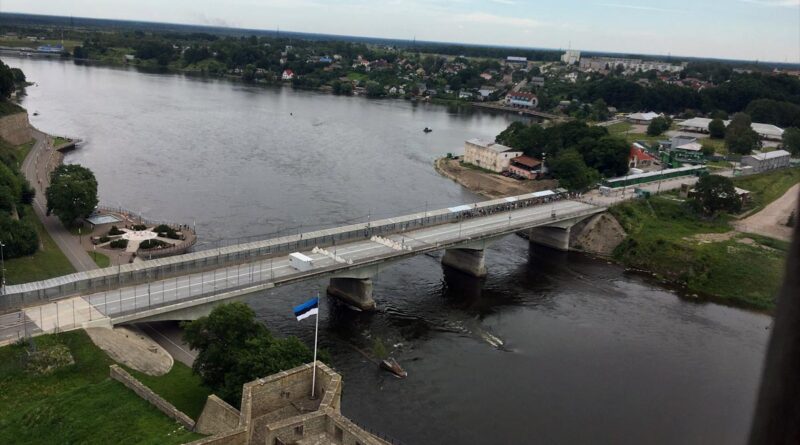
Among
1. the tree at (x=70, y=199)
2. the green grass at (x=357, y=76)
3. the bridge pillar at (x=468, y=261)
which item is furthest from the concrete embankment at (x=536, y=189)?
the green grass at (x=357, y=76)

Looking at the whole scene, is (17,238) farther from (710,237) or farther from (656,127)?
(656,127)

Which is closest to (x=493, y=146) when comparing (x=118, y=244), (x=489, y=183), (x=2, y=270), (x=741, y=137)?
(x=489, y=183)

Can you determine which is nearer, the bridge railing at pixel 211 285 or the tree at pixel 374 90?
the bridge railing at pixel 211 285

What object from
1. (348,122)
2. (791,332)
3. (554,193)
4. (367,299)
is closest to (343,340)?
(367,299)

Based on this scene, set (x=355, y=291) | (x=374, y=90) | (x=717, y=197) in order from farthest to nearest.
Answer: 1. (x=374, y=90)
2. (x=717, y=197)
3. (x=355, y=291)

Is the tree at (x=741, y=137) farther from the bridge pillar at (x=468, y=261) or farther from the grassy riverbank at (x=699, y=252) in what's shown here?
the bridge pillar at (x=468, y=261)

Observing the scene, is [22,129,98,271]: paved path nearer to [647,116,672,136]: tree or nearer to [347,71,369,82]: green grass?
[647,116,672,136]: tree

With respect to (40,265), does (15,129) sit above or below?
above
